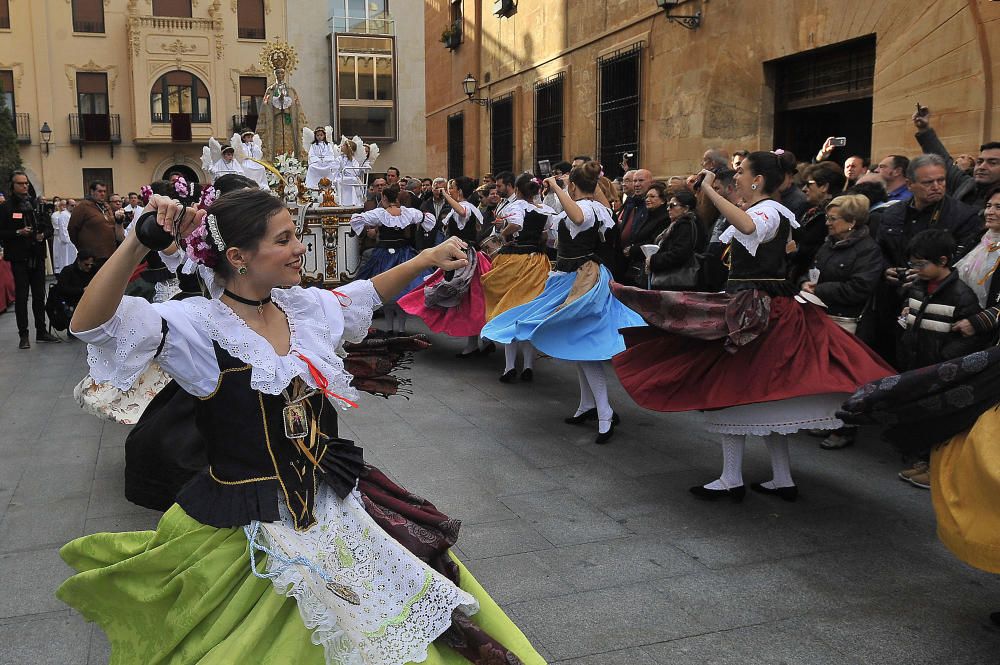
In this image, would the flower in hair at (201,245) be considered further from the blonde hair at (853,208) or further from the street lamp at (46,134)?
the street lamp at (46,134)

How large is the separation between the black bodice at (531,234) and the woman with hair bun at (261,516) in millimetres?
5710

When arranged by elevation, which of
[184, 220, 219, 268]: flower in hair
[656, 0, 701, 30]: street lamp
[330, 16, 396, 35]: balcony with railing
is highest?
[330, 16, 396, 35]: balcony with railing

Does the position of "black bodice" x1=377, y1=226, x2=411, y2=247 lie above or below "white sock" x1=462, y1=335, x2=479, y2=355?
above

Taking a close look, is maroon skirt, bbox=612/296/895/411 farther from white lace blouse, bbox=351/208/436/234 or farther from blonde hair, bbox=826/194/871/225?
white lace blouse, bbox=351/208/436/234

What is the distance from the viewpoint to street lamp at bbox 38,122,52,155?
1212 inches

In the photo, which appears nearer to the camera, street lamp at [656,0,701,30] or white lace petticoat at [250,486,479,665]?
white lace petticoat at [250,486,479,665]

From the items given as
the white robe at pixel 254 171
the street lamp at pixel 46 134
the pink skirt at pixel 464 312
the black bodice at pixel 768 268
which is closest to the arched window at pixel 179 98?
the street lamp at pixel 46 134

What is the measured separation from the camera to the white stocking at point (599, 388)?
6316mm

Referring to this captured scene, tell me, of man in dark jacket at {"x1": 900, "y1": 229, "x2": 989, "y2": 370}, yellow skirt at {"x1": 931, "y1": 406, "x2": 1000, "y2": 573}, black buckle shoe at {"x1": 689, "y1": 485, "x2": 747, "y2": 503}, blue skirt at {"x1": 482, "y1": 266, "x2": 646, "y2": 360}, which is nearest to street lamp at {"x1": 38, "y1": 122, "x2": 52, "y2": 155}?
blue skirt at {"x1": 482, "y1": 266, "x2": 646, "y2": 360}

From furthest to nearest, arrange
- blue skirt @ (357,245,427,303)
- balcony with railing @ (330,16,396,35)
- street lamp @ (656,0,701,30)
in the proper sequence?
1. balcony with railing @ (330,16,396,35)
2. street lamp @ (656,0,701,30)
3. blue skirt @ (357,245,427,303)

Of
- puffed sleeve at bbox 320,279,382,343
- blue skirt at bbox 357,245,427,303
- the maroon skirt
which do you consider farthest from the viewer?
blue skirt at bbox 357,245,427,303

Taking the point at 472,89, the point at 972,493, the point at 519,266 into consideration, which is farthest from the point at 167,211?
the point at 472,89

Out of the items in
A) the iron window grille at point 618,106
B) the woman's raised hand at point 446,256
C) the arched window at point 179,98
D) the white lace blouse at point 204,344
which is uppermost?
the arched window at point 179,98

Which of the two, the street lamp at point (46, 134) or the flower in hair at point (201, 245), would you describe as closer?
the flower in hair at point (201, 245)
